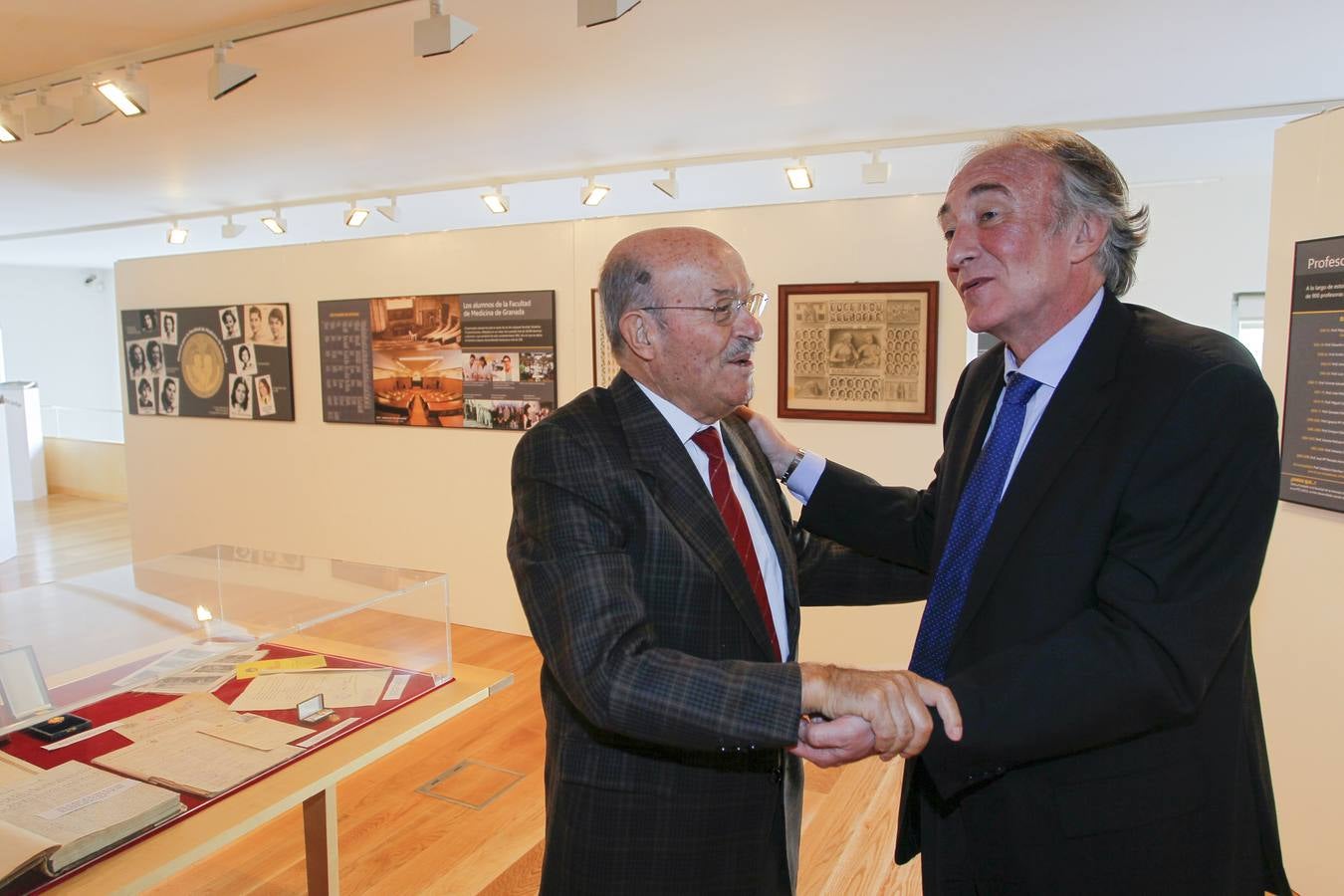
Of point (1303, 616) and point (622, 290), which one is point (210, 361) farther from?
point (1303, 616)

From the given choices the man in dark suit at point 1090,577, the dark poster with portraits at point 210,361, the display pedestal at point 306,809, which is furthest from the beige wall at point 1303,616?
the dark poster with portraits at point 210,361

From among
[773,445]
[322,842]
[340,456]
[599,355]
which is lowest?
[322,842]

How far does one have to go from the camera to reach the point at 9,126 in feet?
14.6

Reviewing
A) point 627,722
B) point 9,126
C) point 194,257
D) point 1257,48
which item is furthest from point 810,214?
point 194,257

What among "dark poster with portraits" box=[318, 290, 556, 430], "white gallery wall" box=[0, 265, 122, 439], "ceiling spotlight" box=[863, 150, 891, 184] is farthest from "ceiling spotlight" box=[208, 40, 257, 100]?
"white gallery wall" box=[0, 265, 122, 439]

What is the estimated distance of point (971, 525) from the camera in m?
1.44

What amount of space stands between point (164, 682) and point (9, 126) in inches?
143

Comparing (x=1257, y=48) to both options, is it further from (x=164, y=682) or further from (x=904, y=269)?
(x=164, y=682)

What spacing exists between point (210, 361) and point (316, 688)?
4.96 metres

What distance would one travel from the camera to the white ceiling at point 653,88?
3.55m

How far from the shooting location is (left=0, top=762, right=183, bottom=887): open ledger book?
1.64 meters

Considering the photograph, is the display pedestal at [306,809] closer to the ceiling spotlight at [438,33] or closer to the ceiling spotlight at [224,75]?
the ceiling spotlight at [438,33]

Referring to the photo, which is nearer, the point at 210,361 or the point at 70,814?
the point at 70,814

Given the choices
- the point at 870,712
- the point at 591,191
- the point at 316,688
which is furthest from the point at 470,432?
the point at 870,712
